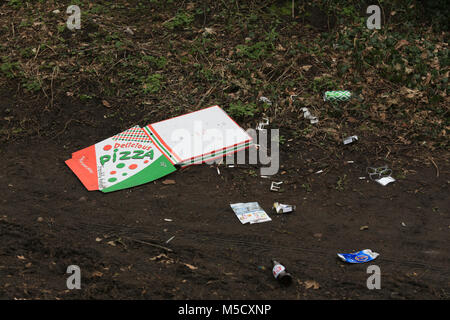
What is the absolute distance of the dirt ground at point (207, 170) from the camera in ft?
8.90

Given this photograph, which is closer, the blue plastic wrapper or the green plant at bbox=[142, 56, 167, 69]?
the blue plastic wrapper

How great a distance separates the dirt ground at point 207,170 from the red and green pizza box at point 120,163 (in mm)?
96

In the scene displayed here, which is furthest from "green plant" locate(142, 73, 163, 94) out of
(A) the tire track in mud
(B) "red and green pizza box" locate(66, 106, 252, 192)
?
(A) the tire track in mud

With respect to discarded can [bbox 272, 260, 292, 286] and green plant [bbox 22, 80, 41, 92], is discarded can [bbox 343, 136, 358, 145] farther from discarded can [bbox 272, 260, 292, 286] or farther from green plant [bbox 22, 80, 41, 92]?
green plant [bbox 22, 80, 41, 92]

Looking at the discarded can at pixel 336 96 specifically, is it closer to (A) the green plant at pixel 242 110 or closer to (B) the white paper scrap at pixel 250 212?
(A) the green plant at pixel 242 110

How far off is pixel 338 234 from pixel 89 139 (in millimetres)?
2241

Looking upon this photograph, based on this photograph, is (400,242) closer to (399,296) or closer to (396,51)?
(399,296)

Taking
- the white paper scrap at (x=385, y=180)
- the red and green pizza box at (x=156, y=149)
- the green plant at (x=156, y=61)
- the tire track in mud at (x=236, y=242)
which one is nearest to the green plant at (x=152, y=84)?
the green plant at (x=156, y=61)

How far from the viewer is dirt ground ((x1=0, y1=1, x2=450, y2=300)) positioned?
8.90 ft

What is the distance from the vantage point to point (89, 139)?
3.96 metres

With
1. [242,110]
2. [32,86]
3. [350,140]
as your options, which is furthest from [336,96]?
[32,86]

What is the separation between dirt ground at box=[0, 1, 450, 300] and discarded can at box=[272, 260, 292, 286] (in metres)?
0.04

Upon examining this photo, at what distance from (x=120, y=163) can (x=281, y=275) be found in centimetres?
166

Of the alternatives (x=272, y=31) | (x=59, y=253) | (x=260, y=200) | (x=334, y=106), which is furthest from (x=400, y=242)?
(x=272, y=31)
